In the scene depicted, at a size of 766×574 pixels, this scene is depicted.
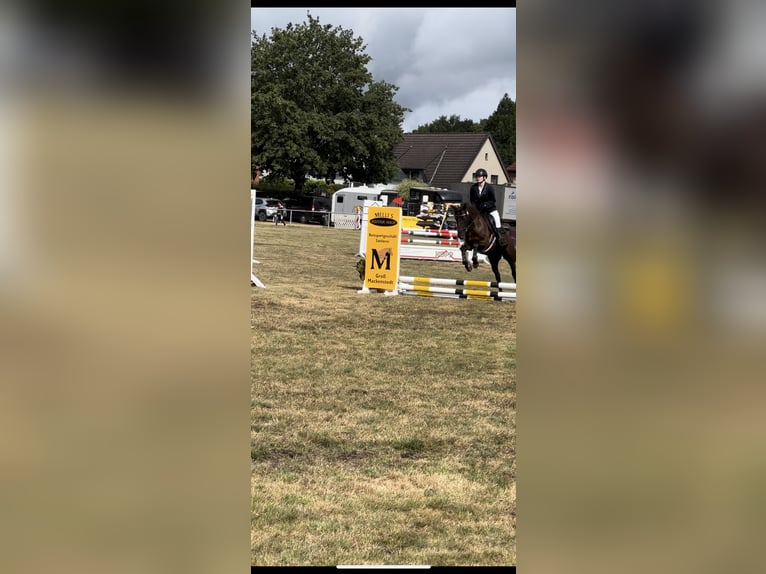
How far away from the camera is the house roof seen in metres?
47.1

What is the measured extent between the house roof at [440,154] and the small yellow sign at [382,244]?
35955 millimetres

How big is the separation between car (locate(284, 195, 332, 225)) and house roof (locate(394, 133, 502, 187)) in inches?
482

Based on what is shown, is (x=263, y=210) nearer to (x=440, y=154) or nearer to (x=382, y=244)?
(x=382, y=244)

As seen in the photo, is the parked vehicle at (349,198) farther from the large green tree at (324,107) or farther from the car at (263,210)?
the large green tree at (324,107)

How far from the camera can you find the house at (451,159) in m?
47.1

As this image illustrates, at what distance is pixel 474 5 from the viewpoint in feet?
5.76

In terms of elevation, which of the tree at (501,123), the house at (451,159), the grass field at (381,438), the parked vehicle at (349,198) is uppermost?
the tree at (501,123)

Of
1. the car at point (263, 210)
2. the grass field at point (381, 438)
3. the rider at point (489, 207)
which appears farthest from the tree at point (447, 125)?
the grass field at point (381, 438)

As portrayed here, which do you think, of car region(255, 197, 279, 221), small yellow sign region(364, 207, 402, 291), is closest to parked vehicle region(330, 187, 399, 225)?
car region(255, 197, 279, 221)
